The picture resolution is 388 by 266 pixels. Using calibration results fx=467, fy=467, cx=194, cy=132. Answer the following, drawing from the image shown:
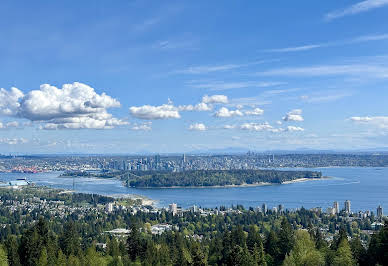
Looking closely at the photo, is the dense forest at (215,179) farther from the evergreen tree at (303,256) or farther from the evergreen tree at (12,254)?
the evergreen tree at (303,256)

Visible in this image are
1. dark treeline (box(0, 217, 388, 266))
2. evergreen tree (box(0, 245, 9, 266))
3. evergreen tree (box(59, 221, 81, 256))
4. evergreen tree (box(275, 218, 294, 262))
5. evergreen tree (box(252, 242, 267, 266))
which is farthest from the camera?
evergreen tree (box(275, 218, 294, 262))

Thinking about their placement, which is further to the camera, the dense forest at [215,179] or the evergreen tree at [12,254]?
the dense forest at [215,179]

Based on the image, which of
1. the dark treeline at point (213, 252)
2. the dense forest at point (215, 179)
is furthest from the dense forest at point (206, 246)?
the dense forest at point (215, 179)

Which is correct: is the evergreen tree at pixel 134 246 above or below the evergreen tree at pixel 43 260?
below

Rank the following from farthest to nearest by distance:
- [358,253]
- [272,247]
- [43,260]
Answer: [272,247] → [358,253] → [43,260]

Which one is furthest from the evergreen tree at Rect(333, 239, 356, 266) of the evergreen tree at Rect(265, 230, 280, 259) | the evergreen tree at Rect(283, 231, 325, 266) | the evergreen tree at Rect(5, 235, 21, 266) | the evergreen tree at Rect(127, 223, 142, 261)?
the evergreen tree at Rect(5, 235, 21, 266)

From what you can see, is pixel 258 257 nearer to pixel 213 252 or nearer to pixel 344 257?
pixel 344 257

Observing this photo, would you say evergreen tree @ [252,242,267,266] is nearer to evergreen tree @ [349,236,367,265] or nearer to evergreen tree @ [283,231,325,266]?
evergreen tree @ [283,231,325,266]

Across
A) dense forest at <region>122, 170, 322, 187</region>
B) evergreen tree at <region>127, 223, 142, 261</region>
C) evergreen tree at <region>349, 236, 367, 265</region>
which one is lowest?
dense forest at <region>122, 170, 322, 187</region>

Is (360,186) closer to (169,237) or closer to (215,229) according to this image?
(215,229)

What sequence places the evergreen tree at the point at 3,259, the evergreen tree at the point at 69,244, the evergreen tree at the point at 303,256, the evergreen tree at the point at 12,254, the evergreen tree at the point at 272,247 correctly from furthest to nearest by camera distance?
the evergreen tree at the point at 272,247 → the evergreen tree at the point at 69,244 → the evergreen tree at the point at 12,254 → the evergreen tree at the point at 303,256 → the evergreen tree at the point at 3,259

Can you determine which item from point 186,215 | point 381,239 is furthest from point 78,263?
point 186,215

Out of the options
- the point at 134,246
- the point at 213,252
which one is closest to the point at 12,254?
the point at 134,246
